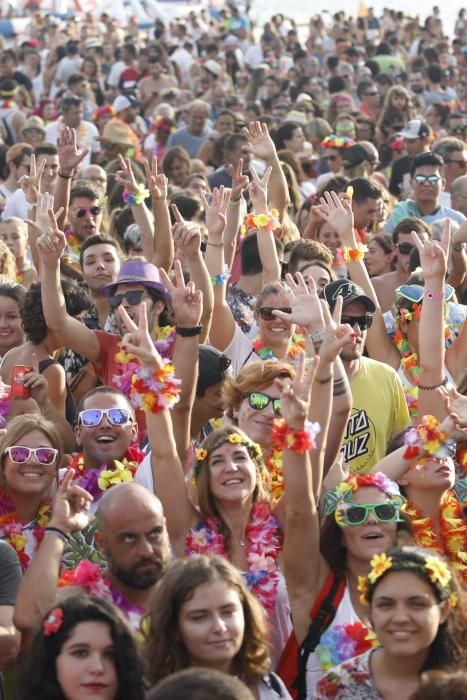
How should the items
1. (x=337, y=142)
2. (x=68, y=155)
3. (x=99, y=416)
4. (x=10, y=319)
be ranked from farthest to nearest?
(x=337, y=142) < (x=68, y=155) < (x=10, y=319) < (x=99, y=416)

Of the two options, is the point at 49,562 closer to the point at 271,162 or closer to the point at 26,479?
the point at 26,479

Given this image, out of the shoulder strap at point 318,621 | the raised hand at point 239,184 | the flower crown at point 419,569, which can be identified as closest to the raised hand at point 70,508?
the shoulder strap at point 318,621

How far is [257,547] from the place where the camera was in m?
4.60

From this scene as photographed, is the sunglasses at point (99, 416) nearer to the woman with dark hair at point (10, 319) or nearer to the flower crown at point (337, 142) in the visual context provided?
the woman with dark hair at point (10, 319)

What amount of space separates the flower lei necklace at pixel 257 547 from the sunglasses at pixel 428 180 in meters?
4.80

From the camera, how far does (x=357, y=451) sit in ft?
18.3

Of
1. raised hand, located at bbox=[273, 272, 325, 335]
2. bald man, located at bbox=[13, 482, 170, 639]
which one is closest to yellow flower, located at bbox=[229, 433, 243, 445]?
bald man, located at bbox=[13, 482, 170, 639]

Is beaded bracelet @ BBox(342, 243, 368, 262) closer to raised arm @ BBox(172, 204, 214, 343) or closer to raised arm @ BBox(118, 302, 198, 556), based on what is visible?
raised arm @ BBox(172, 204, 214, 343)

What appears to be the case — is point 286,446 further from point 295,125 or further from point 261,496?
point 295,125

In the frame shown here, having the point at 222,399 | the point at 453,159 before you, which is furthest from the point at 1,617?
the point at 453,159

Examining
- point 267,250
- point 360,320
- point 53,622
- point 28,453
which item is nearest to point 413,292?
point 360,320

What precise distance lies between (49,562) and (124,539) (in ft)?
0.85

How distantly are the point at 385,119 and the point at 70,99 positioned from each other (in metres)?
3.14

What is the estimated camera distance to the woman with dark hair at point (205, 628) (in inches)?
149
